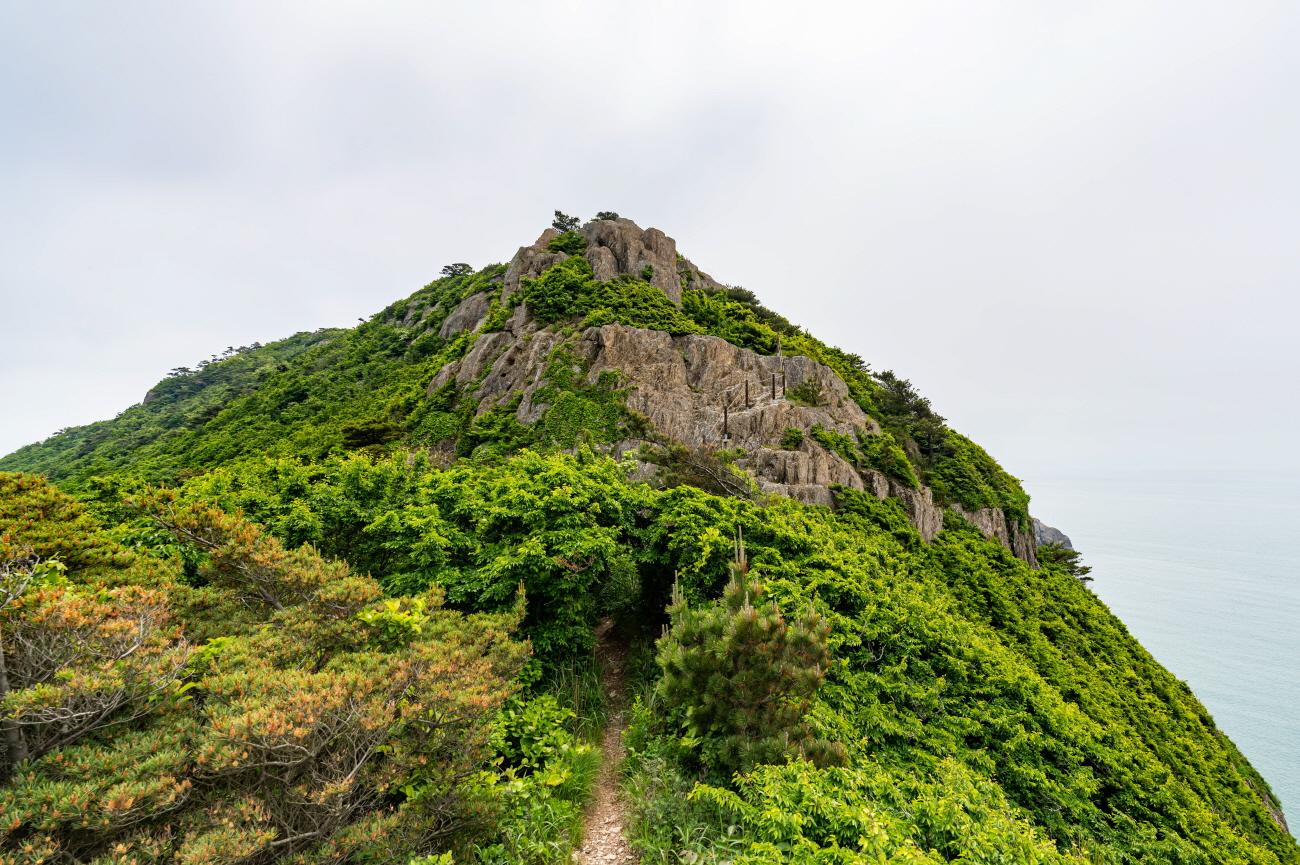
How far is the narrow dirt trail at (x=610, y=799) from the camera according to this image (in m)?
6.67

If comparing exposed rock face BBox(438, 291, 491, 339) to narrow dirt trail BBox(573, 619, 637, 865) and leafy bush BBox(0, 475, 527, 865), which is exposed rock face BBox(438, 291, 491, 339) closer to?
narrow dirt trail BBox(573, 619, 637, 865)

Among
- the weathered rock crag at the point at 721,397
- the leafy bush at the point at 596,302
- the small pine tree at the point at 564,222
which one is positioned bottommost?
the weathered rock crag at the point at 721,397

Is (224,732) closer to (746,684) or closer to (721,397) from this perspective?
(746,684)

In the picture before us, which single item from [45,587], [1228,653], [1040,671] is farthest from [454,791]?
[1228,653]

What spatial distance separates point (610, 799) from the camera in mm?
7766

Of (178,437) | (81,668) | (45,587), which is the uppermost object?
(178,437)

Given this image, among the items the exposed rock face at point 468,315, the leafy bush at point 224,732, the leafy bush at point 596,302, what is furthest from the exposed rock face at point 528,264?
the leafy bush at point 224,732

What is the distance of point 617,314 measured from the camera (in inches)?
1099

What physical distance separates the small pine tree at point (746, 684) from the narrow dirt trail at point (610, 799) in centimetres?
168

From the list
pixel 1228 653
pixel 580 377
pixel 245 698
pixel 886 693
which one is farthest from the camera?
pixel 1228 653

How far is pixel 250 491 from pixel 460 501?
4.53m

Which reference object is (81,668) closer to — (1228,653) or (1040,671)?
(1040,671)

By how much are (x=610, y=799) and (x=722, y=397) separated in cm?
1906

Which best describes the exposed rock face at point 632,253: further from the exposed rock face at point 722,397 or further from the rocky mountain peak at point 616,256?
the exposed rock face at point 722,397
